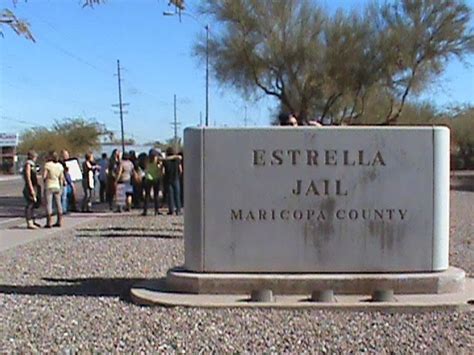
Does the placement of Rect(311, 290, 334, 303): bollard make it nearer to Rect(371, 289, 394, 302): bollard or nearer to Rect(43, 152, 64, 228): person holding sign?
Rect(371, 289, 394, 302): bollard

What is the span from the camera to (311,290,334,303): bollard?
27.4ft

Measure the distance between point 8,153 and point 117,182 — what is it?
72237 mm

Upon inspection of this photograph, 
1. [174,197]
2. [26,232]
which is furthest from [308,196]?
[174,197]

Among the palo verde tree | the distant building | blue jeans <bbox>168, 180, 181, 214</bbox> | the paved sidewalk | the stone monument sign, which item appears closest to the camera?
the stone monument sign

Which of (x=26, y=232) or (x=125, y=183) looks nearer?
(x=26, y=232)

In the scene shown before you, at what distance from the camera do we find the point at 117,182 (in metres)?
22.5

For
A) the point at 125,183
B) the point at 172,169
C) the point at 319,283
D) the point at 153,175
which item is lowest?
the point at 319,283

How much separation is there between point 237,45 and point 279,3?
2.07m

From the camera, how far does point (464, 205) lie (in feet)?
99.5

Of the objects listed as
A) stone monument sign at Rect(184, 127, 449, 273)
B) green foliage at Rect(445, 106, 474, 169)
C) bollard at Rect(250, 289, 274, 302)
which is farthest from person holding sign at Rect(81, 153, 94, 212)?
green foliage at Rect(445, 106, 474, 169)

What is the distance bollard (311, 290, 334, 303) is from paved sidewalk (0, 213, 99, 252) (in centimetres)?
774

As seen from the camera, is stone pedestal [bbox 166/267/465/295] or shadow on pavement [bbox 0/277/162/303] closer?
stone pedestal [bbox 166/267/465/295]

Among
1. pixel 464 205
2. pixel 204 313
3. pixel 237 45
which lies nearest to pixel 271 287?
pixel 204 313

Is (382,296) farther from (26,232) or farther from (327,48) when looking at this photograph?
(327,48)
